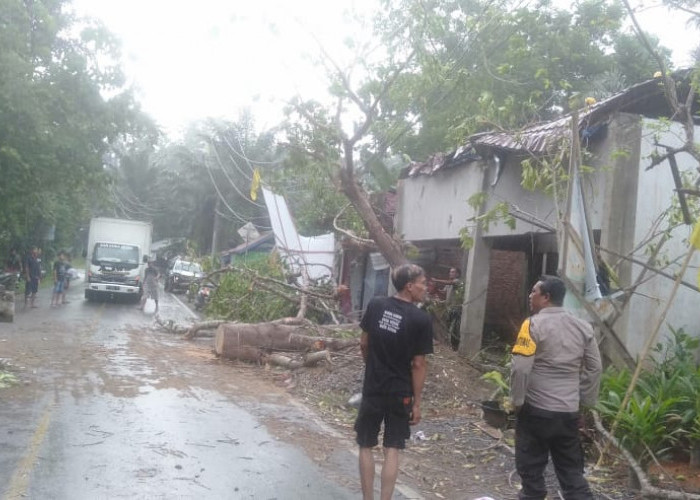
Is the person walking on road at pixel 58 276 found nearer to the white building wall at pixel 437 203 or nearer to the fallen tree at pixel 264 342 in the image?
the fallen tree at pixel 264 342

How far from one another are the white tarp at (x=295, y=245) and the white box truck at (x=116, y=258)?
23.6 ft

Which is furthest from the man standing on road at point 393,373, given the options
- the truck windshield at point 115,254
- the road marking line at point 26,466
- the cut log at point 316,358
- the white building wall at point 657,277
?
the truck windshield at point 115,254

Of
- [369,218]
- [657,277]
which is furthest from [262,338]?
[657,277]

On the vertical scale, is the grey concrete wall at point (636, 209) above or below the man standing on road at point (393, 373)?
above

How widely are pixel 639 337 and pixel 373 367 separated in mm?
5275

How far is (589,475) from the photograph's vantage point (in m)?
6.56

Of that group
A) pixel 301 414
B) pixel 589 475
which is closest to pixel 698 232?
pixel 589 475

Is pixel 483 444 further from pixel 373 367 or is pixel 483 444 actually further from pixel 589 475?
pixel 373 367

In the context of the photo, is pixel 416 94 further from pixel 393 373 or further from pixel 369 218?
pixel 393 373

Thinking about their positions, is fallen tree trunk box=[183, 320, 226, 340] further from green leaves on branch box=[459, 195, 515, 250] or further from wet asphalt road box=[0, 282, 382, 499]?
green leaves on branch box=[459, 195, 515, 250]

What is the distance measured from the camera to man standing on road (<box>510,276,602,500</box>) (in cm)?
471

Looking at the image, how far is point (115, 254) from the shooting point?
26453 millimetres

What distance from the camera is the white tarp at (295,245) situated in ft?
61.4

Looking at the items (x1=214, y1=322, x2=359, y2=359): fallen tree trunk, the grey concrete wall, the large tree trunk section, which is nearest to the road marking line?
(x1=214, y1=322, x2=359, y2=359): fallen tree trunk
